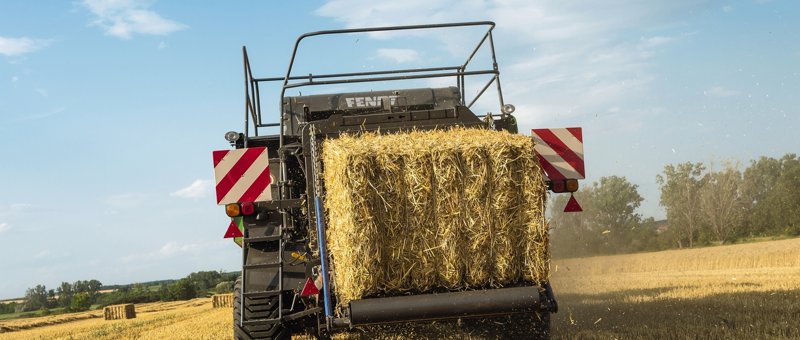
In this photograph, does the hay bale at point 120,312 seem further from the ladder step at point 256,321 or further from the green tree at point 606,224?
the ladder step at point 256,321

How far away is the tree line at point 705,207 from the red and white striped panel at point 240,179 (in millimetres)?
17649

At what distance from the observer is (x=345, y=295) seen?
5281 mm

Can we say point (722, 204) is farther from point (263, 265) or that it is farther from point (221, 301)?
point (263, 265)

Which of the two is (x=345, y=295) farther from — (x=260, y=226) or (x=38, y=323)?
(x=38, y=323)

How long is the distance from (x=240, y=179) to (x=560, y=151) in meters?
2.66

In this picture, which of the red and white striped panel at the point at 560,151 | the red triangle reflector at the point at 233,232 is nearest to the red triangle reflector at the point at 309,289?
the red triangle reflector at the point at 233,232

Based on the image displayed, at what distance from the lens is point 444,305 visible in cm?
515

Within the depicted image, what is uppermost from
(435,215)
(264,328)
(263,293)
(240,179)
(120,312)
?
(240,179)

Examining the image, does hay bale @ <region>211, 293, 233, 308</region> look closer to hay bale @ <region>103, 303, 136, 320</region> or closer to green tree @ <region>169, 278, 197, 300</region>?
hay bale @ <region>103, 303, 136, 320</region>

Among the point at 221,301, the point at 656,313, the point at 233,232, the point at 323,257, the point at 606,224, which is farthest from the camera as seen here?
the point at 606,224

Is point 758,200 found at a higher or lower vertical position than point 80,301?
higher

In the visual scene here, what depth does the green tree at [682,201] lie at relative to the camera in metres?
34.7

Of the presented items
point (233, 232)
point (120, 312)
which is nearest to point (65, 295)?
point (120, 312)

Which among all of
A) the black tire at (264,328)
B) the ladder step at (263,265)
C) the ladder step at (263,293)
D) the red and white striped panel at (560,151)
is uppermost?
the red and white striped panel at (560,151)
